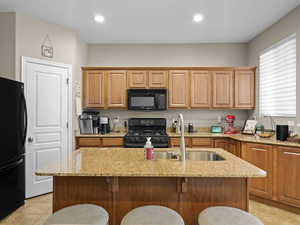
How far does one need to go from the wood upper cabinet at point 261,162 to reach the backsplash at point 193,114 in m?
1.29

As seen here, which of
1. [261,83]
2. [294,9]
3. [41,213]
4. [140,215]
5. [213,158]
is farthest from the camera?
[261,83]

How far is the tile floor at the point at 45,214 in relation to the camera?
2.53 metres

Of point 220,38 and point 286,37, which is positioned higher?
point 220,38

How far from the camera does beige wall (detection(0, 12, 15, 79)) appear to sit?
311 centimetres

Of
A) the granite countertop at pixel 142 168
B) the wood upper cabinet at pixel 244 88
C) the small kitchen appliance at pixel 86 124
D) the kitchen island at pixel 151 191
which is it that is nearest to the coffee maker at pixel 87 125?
the small kitchen appliance at pixel 86 124

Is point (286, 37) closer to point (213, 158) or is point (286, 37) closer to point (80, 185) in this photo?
point (213, 158)

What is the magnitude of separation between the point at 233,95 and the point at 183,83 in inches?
41.8

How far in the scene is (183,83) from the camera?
423cm

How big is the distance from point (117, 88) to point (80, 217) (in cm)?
307

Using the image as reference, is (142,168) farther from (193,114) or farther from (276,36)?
(276,36)

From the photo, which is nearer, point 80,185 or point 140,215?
point 140,215

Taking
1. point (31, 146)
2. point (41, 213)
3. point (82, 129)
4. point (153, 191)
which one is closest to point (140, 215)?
point (153, 191)

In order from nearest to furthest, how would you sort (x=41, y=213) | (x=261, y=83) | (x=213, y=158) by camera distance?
1. (x=213, y=158)
2. (x=41, y=213)
3. (x=261, y=83)

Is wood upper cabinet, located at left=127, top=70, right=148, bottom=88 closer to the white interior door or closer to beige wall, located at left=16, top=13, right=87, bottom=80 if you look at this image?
beige wall, located at left=16, top=13, right=87, bottom=80
